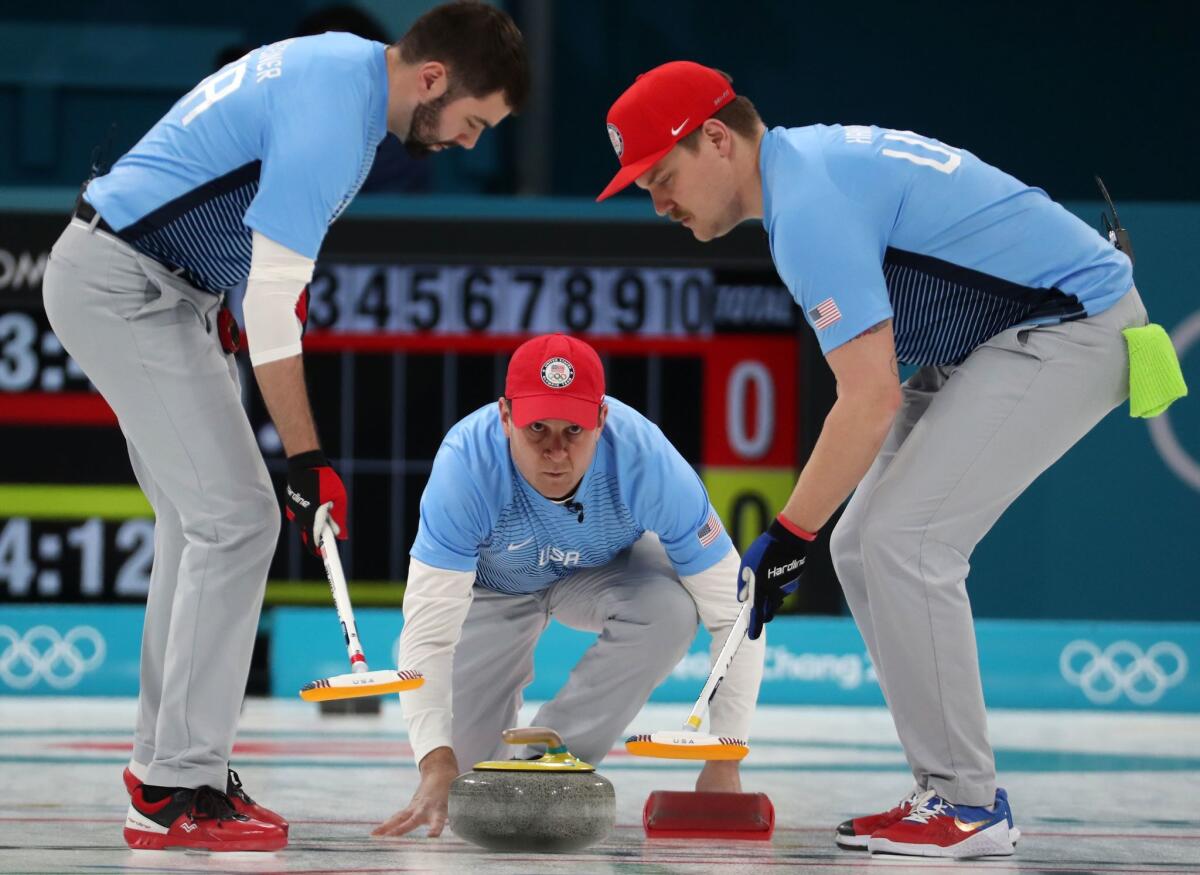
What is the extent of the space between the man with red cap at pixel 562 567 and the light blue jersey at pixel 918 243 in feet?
2.35

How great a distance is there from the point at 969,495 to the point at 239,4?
370 inches

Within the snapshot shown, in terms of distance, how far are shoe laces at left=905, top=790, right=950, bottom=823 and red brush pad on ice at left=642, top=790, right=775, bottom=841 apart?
385 millimetres

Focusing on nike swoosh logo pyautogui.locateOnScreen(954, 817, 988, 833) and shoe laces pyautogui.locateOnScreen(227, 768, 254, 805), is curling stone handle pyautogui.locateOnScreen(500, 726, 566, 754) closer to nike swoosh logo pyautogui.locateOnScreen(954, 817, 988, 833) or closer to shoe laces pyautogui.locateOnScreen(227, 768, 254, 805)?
shoe laces pyautogui.locateOnScreen(227, 768, 254, 805)

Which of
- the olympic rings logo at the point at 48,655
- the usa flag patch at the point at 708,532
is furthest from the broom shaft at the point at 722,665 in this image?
the olympic rings logo at the point at 48,655

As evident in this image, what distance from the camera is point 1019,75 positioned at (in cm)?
1255

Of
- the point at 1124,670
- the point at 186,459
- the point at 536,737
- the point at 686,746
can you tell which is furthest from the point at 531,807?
the point at 1124,670

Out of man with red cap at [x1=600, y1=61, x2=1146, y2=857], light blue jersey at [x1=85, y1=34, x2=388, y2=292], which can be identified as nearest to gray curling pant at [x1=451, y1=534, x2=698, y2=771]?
man with red cap at [x1=600, y1=61, x2=1146, y2=857]

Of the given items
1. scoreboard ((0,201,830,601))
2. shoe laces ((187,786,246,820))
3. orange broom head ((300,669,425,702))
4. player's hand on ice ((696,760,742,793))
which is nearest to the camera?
orange broom head ((300,669,425,702))

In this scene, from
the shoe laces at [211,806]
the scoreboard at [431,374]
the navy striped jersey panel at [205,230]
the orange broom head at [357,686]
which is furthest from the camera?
the scoreboard at [431,374]

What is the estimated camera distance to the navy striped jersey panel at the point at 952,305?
400cm

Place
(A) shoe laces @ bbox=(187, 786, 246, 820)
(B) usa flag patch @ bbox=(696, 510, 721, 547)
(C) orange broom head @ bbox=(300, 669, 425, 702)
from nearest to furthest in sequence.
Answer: (C) orange broom head @ bbox=(300, 669, 425, 702) → (A) shoe laces @ bbox=(187, 786, 246, 820) → (B) usa flag patch @ bbox=(696, 510, 721, 547)

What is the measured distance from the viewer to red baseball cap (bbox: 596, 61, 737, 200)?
153 inches

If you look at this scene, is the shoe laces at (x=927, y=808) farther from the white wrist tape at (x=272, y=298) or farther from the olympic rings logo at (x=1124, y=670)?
the olympic rings logo at (x=1124, y=670)

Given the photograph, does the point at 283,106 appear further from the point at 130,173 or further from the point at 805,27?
the point at 805,27
